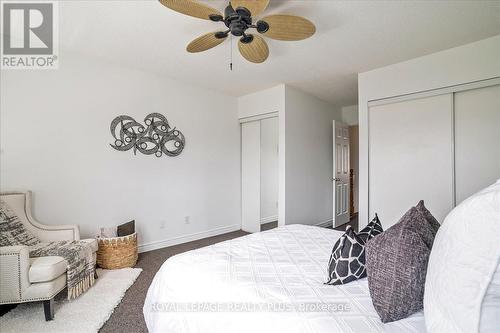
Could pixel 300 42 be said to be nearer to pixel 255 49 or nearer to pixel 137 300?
pixel 255 49

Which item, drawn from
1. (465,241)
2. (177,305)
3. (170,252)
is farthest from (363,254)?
(170,252)

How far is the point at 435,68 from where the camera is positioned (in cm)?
265

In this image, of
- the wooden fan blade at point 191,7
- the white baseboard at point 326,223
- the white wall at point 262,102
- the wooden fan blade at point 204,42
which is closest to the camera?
the wooden fan blade at point 191,7

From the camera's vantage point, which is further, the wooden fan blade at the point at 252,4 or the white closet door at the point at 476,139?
the white closet door at the point at 476,139

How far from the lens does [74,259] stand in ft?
6.69

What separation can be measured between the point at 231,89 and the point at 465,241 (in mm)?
3680

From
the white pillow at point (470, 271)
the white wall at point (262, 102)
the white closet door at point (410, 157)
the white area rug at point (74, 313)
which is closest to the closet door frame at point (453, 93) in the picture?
the white closet door at point (410, 157)

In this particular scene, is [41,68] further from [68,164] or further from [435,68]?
[435,68]

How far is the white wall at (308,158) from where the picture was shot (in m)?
3.77

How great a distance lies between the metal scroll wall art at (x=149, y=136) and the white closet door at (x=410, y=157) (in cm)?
276

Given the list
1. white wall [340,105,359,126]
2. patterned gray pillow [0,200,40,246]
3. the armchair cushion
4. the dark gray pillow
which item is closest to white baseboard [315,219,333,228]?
white wall [340,105,359,126]

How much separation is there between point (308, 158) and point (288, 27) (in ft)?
8.68

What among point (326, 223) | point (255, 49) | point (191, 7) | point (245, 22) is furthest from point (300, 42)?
point (326, 223)

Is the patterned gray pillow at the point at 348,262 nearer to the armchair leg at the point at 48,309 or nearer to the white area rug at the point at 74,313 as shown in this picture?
the white area rug at the point at 74,313
